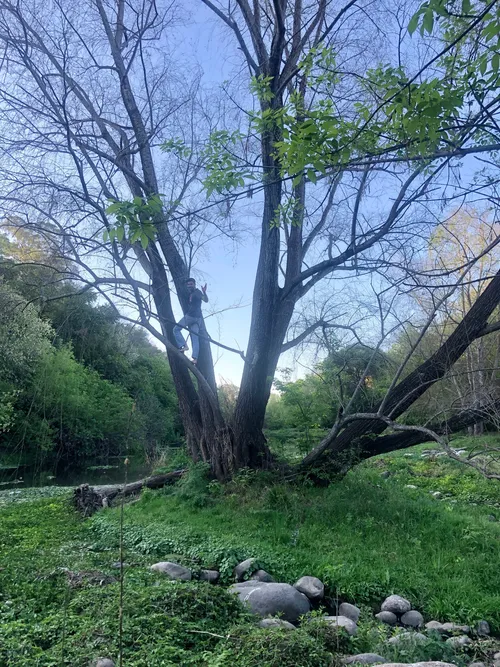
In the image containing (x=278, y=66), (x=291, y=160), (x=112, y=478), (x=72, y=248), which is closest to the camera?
(x=291, y=160)

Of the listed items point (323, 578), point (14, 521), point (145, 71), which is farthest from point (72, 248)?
point (323, 578)

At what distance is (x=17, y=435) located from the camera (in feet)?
71.3

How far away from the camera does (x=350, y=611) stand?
16.6 feet

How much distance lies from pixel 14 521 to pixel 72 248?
4.79m

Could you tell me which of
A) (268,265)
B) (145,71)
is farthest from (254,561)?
(145,71)

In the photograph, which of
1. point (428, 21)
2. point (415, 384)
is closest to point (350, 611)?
point (415, 384)

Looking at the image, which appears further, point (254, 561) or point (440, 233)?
point (440, 233)

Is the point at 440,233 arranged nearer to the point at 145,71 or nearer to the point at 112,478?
the point at 145,71

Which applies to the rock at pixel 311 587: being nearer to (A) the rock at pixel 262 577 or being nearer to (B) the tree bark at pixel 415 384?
(A) the rock at pixel 262 577

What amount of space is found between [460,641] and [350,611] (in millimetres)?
1103

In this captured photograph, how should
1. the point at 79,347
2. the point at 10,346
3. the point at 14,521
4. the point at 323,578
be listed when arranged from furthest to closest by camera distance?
the point at 79,347, the point at 10,346, the point at 14,521, the point at 323,578

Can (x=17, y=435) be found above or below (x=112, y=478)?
above

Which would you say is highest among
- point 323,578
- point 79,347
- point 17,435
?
point 79,347

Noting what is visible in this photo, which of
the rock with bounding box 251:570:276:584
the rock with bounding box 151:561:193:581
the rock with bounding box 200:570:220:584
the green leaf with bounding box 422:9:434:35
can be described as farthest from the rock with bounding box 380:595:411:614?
the green leaf with bounding box 422:9:434:35
